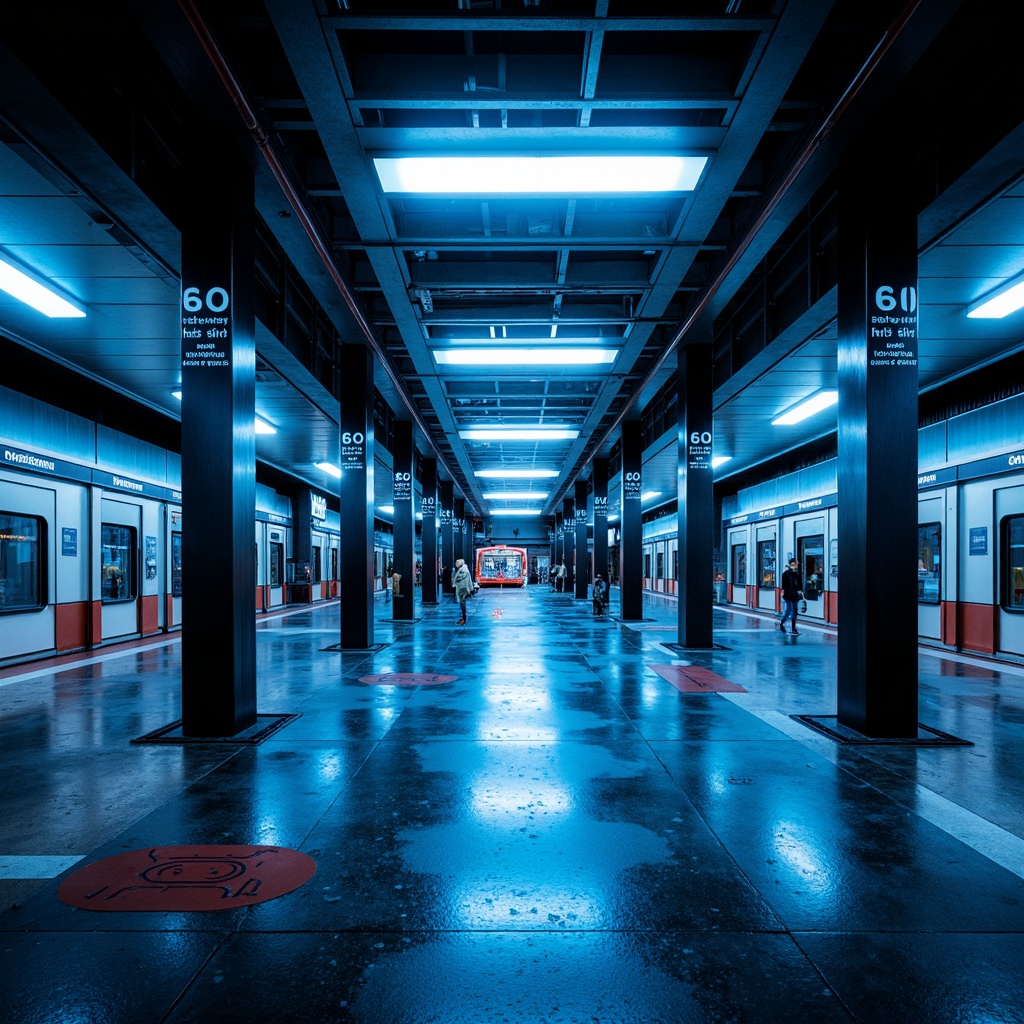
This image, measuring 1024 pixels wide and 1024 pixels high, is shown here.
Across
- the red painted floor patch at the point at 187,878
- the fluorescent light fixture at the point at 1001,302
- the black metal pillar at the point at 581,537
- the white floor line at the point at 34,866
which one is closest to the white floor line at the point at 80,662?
the white floor line at the point at 34,866

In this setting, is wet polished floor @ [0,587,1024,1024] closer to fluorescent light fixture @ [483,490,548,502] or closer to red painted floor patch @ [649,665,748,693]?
red painted floor patch @ [649,665,748,693]

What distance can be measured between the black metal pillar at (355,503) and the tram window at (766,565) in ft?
52.9

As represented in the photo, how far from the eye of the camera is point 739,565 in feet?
93.9

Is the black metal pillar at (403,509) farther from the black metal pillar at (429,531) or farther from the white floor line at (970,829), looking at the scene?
the white floor line at (970,829)

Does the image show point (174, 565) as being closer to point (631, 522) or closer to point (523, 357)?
point (523, 357)

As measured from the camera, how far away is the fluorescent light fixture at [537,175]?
7.25m

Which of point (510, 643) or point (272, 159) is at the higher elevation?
point (272, 159)

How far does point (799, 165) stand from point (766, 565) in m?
19.8

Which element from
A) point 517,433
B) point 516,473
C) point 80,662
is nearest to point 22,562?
point 80,662

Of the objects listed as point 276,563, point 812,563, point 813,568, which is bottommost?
point 276,563

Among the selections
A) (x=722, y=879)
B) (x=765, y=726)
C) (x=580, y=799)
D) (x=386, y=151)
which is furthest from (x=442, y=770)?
(x=386, y=151)

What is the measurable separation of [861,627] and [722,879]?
3851mm

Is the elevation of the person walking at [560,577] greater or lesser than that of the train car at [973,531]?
lesser

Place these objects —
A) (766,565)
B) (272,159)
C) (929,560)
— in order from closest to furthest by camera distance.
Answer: (272,159) → (929,560) → (766,565)
